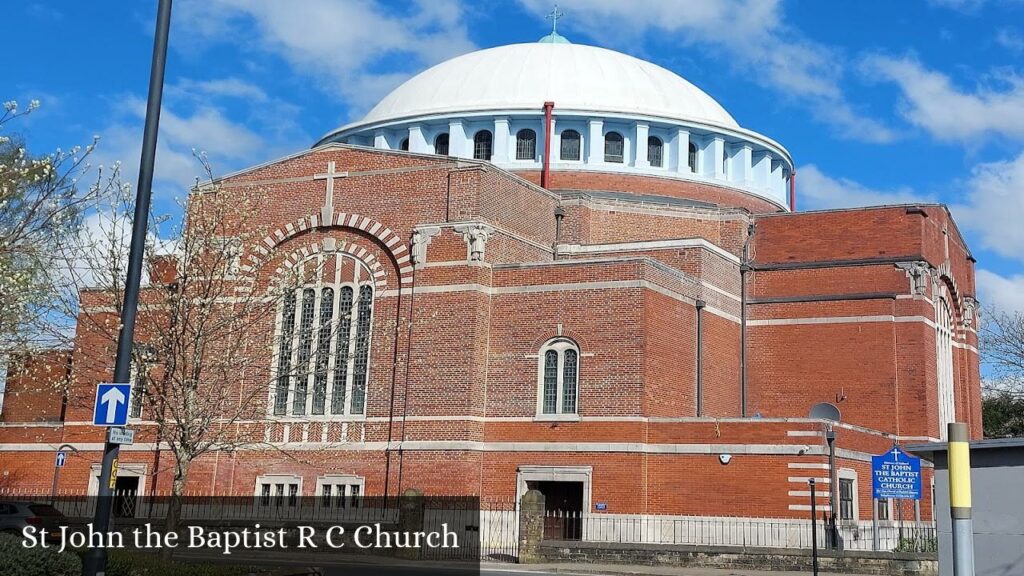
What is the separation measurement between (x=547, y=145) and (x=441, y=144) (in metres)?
4.89

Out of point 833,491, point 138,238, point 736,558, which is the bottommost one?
point 736,558

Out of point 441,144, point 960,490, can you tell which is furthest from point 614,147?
point 960,490

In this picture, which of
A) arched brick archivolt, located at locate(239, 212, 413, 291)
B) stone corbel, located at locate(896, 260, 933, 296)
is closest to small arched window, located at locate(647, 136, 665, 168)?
stone corbel, located at locate(896, 260, 933, 296)

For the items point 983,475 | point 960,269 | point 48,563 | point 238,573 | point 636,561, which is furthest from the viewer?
point 960,269

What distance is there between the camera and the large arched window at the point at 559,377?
33344 millimetres

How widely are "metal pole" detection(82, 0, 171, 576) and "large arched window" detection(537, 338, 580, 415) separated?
18831 millimetres

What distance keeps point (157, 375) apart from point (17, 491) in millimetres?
7829

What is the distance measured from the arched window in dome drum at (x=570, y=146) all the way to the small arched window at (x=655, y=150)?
277cm

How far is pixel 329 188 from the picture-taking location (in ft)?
122

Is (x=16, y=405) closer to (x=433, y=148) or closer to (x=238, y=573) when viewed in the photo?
(x=433, y=148)

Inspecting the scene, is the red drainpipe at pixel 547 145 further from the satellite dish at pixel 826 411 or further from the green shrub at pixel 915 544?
the green shrub at pixel 915 544

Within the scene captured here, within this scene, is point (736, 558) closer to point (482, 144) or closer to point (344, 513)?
point (344, 513)

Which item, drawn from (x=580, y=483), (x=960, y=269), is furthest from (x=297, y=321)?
(x=960, y=269)

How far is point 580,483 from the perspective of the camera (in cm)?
3303
